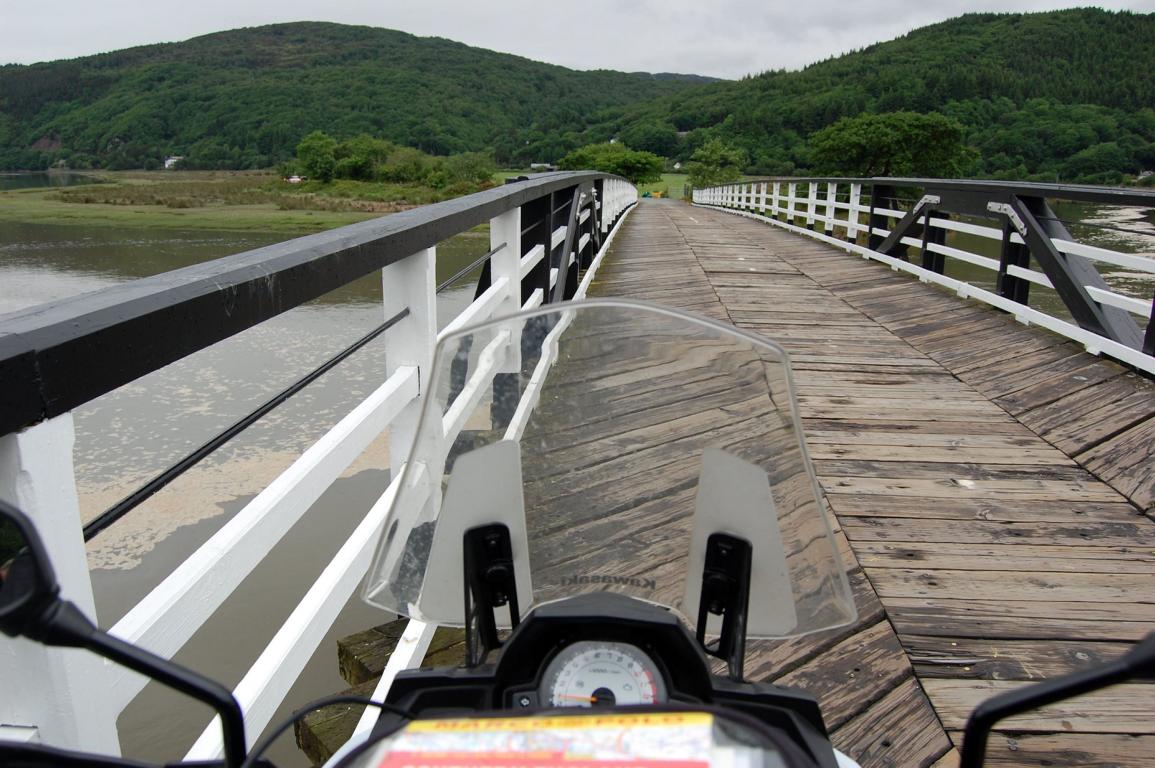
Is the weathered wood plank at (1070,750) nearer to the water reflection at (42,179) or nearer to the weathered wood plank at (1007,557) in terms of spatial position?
the weathered wood plank at (1007,557)

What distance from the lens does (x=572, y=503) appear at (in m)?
1.02

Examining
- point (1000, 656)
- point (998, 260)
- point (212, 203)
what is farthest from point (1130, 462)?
point (212, 203)

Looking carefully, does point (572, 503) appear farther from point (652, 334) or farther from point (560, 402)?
point (652, 334)

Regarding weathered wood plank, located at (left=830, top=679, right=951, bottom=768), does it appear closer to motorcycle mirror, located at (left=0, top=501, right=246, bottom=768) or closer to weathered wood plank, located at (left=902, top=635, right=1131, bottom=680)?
weathered wood plank, located at (left=902, top=635, right=1131, bottom=680)

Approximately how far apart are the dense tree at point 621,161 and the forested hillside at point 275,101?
40.9 feet

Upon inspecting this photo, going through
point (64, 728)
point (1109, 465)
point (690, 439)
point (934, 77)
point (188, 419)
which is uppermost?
point (934, 77)

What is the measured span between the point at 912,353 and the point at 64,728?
4853 mm

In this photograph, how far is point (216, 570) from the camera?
1.24 m

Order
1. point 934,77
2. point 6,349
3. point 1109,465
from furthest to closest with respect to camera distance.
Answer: point 934,77 < point 1109,465 < point 6,349

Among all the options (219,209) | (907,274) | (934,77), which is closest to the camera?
(907,274)

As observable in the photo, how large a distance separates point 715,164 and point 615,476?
278 ft

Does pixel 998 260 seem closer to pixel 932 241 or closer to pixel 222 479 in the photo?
pixel 932 241

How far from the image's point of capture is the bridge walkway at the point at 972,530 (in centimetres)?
177

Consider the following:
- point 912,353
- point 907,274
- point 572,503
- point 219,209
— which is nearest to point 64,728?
point 572,503
